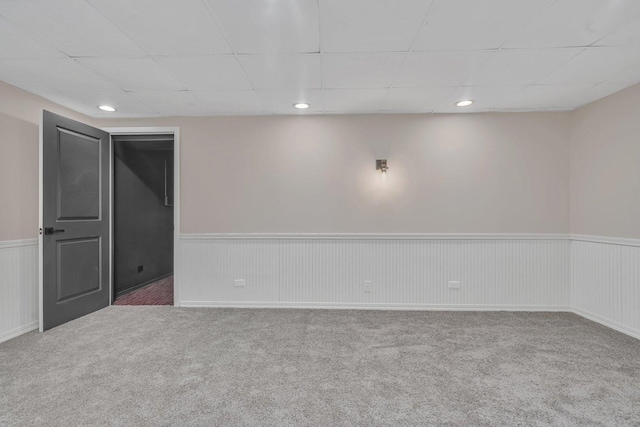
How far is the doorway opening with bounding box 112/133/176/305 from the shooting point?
4.25 m

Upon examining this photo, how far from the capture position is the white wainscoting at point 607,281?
2977 mm

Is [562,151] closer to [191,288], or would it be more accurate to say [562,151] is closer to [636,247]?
[636,247]

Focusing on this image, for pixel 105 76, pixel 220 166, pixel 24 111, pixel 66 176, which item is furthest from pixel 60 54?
pixel 220 166

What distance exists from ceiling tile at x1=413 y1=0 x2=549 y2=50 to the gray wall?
13.5 feet

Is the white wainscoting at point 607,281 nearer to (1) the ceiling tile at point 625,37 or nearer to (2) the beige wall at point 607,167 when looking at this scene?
(2) the beige wall at point 607,167

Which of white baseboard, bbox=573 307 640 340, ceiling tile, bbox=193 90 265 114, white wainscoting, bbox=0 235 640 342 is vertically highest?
ceiling tile, bbox=193 90 265 114

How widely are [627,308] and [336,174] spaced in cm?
321

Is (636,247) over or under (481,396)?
over

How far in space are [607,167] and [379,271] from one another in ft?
8.54

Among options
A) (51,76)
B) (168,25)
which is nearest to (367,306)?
(168,25)

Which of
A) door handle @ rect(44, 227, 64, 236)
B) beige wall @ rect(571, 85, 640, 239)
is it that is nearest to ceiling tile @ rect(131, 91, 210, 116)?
door handle @ rect(44, 227, 64, 236)

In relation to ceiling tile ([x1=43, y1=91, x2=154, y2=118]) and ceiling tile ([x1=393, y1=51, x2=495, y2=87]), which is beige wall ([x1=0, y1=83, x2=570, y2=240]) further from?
ceiling tile ([x1=393, y1=51, x2=495, y2=87])

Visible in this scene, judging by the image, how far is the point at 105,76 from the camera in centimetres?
275

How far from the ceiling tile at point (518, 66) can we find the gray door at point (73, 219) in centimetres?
407
